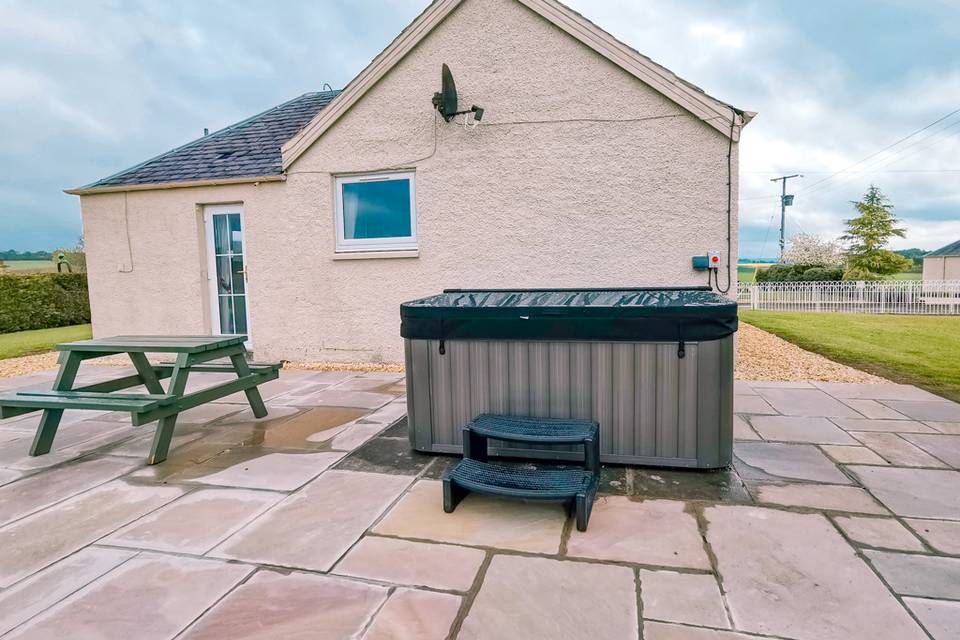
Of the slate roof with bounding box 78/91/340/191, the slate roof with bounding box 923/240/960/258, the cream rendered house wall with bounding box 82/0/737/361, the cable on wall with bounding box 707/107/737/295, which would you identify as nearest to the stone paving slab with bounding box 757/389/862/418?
the cable on wall with bounding box 707/107/737/295

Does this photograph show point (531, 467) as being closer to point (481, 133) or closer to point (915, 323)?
point (481, 133)

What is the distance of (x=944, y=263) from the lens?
27328 millimetres

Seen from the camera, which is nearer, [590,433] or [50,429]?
[590,433]

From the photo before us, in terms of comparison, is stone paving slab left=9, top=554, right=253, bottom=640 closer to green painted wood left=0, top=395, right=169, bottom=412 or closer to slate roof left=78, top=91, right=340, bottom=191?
green painted wood left=0, top=395, right=169, bottom=412

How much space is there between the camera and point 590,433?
266 centimetres

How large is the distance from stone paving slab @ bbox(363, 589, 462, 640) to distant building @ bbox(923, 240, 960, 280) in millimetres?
34650

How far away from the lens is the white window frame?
673cm

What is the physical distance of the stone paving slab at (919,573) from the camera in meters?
1.79

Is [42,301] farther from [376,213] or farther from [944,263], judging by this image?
[944,263]

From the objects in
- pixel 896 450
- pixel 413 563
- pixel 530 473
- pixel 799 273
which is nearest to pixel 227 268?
pixel 530 473

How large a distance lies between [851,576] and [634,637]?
0.98 metres

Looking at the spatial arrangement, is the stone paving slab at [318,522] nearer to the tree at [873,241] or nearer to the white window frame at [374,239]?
the white window frame at [374,239]

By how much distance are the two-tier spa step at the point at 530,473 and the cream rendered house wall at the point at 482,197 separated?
11.9 feet

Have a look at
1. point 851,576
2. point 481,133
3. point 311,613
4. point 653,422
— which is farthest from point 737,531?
point 481,133
